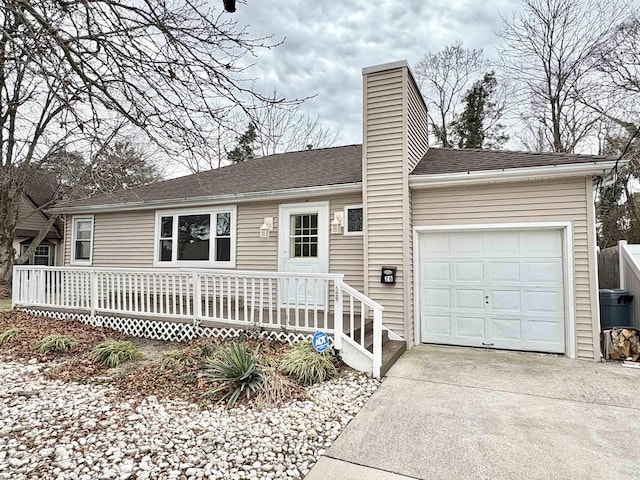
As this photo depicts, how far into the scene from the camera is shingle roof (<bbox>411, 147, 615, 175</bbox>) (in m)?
5.71

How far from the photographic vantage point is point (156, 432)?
3.29 meters

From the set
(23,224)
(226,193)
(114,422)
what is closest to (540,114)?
(226,193)

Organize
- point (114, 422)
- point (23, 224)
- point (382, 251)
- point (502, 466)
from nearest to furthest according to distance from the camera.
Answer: point (502, 466) < point (114, 422) < point (382, 251) < point (23, 224)

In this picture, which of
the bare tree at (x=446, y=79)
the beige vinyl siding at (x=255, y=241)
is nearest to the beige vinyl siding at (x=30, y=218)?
the beige vinyl siding at (x=255, y=241)

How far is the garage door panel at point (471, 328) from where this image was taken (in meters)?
6.26

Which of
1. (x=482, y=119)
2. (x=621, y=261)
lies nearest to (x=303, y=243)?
(x=621, y=261)

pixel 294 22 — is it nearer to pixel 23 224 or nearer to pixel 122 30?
pixel 122 30

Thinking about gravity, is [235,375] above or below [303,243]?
below

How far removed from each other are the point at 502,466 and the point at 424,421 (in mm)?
854

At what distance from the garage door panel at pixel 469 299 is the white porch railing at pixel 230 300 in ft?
5.07

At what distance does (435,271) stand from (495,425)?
11.0 ft

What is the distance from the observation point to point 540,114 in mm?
14750

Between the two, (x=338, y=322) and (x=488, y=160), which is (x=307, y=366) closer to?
(x=338, y=322)

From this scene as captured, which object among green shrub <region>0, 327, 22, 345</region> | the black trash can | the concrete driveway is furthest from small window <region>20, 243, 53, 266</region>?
the black trash can
